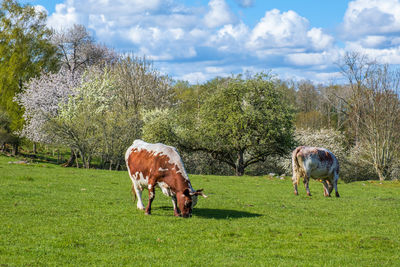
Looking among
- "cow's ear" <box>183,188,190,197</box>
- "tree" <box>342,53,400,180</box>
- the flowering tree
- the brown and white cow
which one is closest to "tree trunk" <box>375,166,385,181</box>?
"tree" <box>342,53,400,180</box>

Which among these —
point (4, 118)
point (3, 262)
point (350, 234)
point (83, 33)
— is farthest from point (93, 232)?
point (83, 33)

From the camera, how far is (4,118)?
187 feet

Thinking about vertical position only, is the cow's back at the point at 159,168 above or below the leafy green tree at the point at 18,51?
below

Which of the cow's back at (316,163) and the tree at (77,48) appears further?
the tree at (77,48)

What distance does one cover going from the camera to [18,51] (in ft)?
197

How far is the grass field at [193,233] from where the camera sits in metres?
10.7

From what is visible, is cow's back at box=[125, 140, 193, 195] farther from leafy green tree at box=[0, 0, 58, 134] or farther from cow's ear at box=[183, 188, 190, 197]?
leafy green tree at box=[0, 0, 58, 134]

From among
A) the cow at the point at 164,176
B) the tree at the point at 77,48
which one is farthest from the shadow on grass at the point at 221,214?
the tree at the point at 77,48

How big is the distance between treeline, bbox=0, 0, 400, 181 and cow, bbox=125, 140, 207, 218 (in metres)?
27.5

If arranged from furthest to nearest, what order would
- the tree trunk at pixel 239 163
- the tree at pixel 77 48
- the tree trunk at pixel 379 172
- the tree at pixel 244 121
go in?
1. the tree at pixel 77 48
2. the tree trunk at pixel 379 172
3. the tree trunk at pixel 239 163
4. the tree at pixel 244 121

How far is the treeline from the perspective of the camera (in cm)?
4475

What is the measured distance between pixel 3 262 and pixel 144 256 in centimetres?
317

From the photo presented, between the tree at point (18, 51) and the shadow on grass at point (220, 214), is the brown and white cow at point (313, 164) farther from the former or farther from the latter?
the tree at point (18, 51)

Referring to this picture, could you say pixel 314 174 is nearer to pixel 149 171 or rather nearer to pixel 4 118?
pixel 149 171
